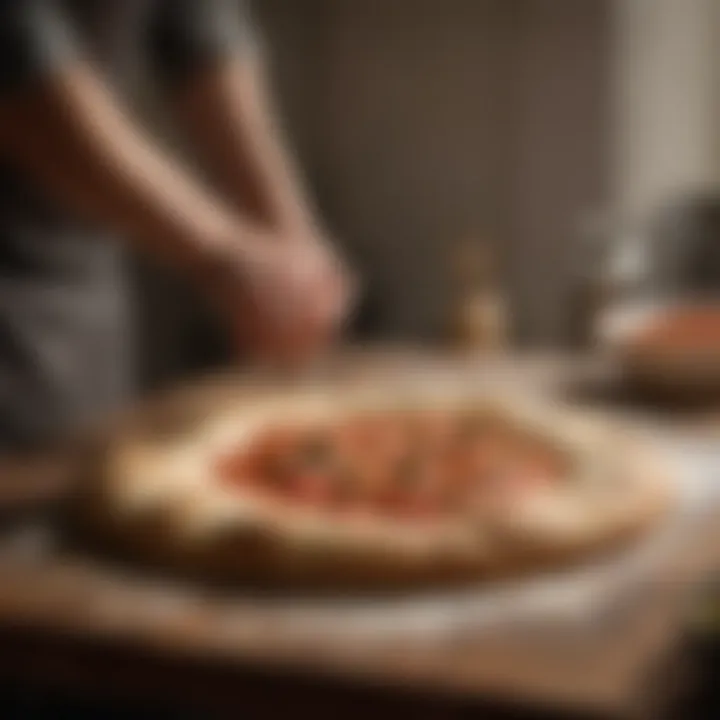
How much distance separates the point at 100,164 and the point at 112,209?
0.13 ft

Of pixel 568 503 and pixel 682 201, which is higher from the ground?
pixel 682 201

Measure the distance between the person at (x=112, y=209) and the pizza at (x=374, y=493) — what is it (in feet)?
0.32

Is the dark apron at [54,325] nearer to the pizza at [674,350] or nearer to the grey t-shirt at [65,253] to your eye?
the grey t-shirt at [65,253]

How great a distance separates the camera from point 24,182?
111cm

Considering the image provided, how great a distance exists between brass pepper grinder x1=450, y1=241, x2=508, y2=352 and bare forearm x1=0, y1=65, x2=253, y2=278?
49cm

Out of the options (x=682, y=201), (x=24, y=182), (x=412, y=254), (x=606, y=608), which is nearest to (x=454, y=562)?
(x=606, y=608)

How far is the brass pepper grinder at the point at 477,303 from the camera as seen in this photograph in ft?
A: 5.27

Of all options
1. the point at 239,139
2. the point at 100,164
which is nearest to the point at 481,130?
the point at 239,139

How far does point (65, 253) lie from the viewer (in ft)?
3.75

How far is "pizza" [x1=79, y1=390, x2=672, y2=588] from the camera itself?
0.73m

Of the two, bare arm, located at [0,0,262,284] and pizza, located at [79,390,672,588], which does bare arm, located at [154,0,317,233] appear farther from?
pizza, located at [79,390,672,588]

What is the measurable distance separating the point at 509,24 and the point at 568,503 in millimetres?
1194

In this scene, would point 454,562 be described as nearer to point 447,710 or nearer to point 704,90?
point 447,710

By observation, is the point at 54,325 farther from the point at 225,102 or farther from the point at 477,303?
the point at 477,303
